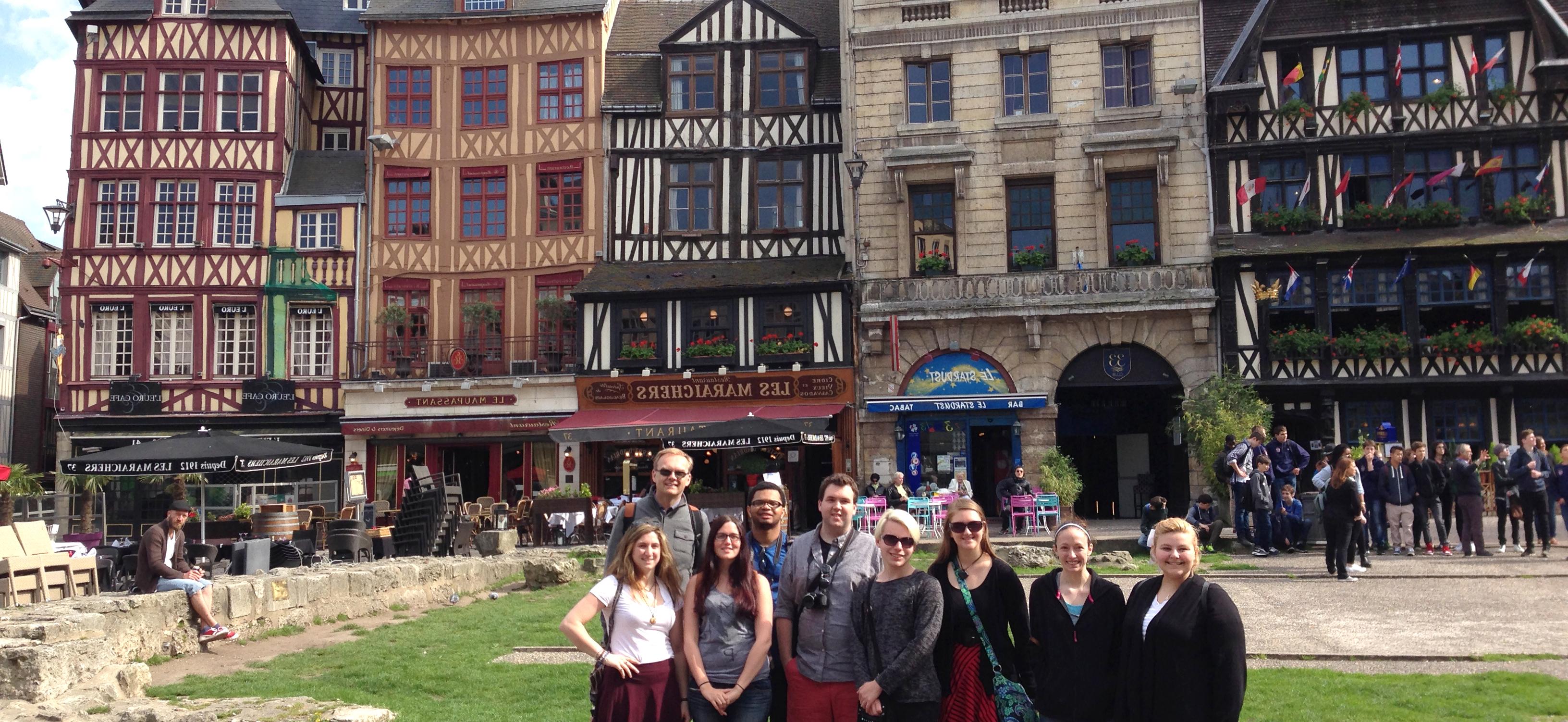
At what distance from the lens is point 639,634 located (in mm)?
5191

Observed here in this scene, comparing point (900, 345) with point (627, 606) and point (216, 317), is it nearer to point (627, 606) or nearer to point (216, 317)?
point (216, 317)

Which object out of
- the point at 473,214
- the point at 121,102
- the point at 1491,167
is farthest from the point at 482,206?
the point at 1491,167

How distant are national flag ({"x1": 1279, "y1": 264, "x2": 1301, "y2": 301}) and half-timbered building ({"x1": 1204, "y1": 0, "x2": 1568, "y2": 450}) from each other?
0.05 meters

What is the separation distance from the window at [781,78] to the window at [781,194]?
1.30m

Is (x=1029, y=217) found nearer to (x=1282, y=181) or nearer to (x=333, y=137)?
(x=1282, y=181)

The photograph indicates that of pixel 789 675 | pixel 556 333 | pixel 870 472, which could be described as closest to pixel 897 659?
pixel 789 675

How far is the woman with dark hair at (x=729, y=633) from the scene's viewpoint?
5.17 metres

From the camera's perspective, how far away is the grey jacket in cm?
512

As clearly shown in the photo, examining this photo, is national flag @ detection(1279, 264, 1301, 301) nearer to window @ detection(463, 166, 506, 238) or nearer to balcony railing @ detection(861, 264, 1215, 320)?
balcony railing @ detection(861, 264, 1215, 320)

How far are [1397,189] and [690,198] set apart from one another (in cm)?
1366

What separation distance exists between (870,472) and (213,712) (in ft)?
55.0

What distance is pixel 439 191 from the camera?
2588 centimetres

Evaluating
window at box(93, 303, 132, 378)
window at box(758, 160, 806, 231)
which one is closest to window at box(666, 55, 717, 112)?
window at box(758, 160, 806, 231)

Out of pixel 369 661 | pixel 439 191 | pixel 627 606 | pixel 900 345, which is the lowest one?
pixel 369 661
